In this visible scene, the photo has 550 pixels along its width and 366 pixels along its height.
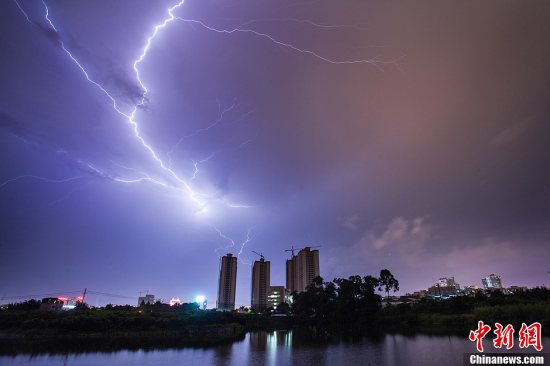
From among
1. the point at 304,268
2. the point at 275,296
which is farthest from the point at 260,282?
the point at 304,268

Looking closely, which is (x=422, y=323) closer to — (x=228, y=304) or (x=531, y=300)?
(x=531, y=300)

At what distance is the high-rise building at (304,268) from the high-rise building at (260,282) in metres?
10.6

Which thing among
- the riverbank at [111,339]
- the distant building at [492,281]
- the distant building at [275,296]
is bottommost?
the riverbank at [111,339]

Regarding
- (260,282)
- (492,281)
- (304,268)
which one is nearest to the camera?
(304,268)

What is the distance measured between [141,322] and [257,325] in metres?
27.3

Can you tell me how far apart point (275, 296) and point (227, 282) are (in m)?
34.0

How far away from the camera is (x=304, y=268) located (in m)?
116

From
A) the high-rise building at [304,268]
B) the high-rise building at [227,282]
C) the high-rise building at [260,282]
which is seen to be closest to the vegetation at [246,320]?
the high-rise building at [227,282]

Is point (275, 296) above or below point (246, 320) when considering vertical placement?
above

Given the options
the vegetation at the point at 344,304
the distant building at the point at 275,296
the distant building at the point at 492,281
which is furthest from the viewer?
the distant building at the point at 492,281

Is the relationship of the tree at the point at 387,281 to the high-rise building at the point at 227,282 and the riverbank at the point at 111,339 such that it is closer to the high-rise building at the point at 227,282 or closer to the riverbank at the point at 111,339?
the riverbank at the point at 111,339

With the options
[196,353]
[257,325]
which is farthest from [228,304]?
[196,353]

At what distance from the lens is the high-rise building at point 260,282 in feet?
413

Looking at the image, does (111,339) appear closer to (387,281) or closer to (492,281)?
(387,281)
